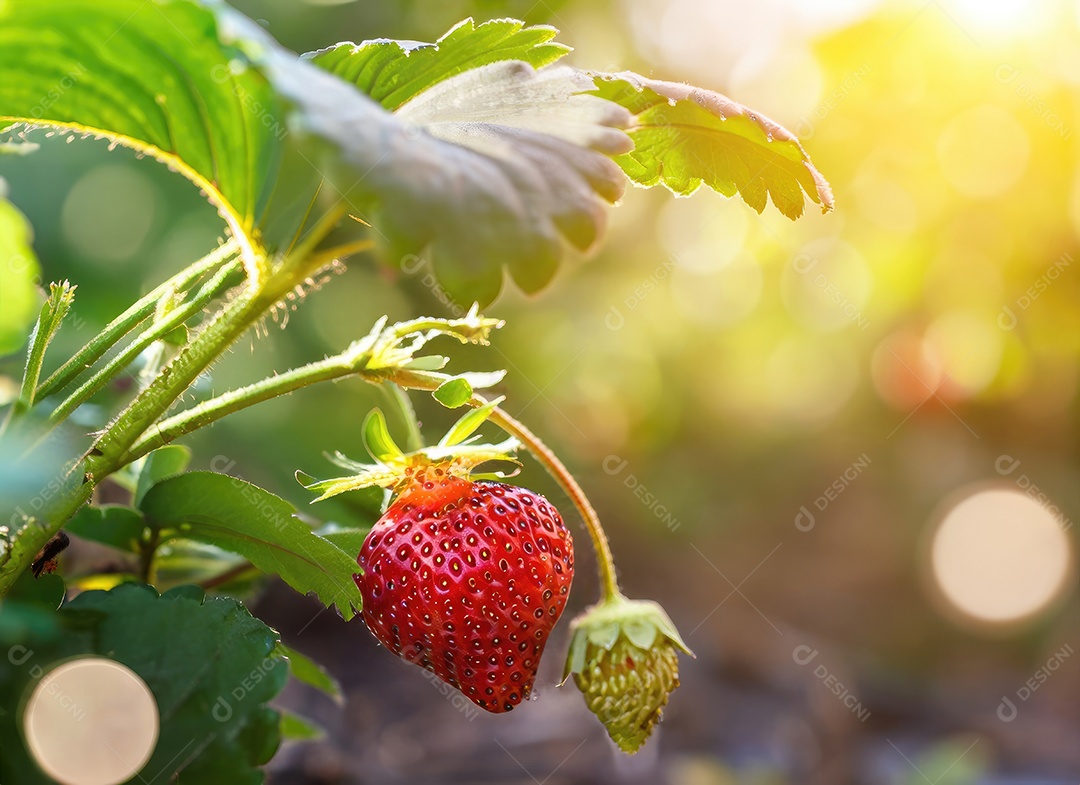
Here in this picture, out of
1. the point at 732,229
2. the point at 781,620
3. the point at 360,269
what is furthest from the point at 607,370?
the point at 781,620

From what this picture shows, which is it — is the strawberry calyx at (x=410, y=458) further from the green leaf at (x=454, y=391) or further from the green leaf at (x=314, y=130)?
the green leaf at (x=314, y=130)

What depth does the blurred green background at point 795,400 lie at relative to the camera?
2.10m

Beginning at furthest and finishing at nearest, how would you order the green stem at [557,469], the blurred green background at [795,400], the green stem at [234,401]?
the blurred green background at [795,400], the green stem at [557,469], the green stem at [234,401]

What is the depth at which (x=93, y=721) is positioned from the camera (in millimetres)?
431

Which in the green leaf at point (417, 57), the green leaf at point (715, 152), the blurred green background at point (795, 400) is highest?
the green leaf at point (715, 152)

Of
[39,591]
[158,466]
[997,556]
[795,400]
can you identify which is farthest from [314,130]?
[997,556]

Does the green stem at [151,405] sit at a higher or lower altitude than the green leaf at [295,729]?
higher

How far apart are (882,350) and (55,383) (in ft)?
9.67

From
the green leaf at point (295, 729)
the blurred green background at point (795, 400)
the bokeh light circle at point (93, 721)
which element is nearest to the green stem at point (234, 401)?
the bokeh light circle at point (93, 721)

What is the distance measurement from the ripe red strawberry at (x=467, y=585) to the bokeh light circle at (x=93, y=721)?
0.15 meters

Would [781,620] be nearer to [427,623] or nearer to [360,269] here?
[360,269]

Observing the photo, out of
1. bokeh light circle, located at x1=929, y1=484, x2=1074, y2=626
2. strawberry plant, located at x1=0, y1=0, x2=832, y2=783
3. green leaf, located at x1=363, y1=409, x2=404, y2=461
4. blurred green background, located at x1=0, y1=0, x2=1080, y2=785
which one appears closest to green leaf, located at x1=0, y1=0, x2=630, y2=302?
strawberry plant, located at x1=0, y1=0, x2=832, y2=783

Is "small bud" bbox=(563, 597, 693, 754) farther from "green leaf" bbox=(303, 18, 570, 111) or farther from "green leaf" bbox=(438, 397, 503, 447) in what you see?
"green leaf" bbox=(303, 18, 570, 111)

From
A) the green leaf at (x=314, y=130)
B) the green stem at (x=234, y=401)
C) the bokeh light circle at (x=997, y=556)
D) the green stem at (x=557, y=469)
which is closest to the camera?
the green leaf at (x=314, y=130)
